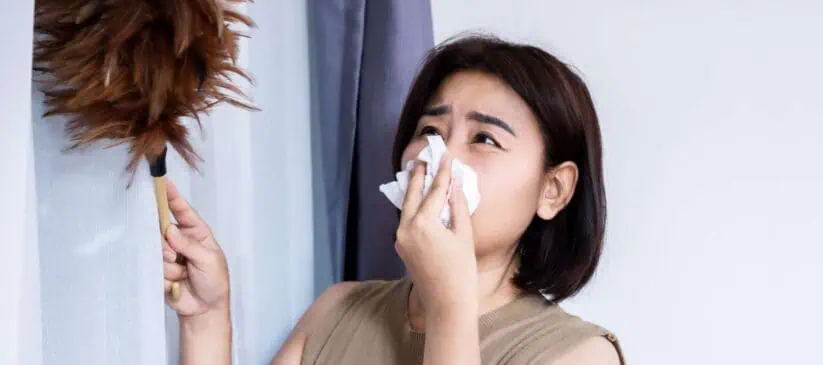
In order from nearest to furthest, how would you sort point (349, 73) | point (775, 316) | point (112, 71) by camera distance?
point (112, 71)
point (349, 73)
point (775, 316)

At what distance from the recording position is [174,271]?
3.02 ft

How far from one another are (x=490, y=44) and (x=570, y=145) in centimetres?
16

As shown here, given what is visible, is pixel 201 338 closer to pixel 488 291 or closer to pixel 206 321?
pixel 206 321

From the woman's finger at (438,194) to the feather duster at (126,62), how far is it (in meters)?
0.28

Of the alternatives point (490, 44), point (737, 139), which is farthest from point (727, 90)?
point (490, 44)

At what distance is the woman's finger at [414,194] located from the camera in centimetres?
92

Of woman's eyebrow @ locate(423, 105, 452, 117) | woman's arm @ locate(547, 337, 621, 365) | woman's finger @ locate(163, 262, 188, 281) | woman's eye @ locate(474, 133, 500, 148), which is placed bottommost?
woman's arm @ locate(547, 337, 621, 365)

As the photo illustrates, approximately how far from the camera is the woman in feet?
3.00

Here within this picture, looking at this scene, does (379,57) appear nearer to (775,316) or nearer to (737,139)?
(737,139)

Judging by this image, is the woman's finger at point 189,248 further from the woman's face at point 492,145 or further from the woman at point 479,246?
the woman's face at point 492,145

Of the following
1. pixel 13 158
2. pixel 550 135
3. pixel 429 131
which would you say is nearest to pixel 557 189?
pixel 550 135

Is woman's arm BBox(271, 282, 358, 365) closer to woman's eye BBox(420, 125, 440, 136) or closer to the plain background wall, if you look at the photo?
woman's eye BBox(420, 125, 440, 136)

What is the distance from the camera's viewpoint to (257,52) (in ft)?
3.41

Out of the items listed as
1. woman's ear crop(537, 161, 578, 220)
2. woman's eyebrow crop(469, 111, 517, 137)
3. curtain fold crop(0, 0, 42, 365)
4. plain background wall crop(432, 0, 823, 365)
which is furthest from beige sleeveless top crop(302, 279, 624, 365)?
curtain fold crop(0, 0, 42, 365)
